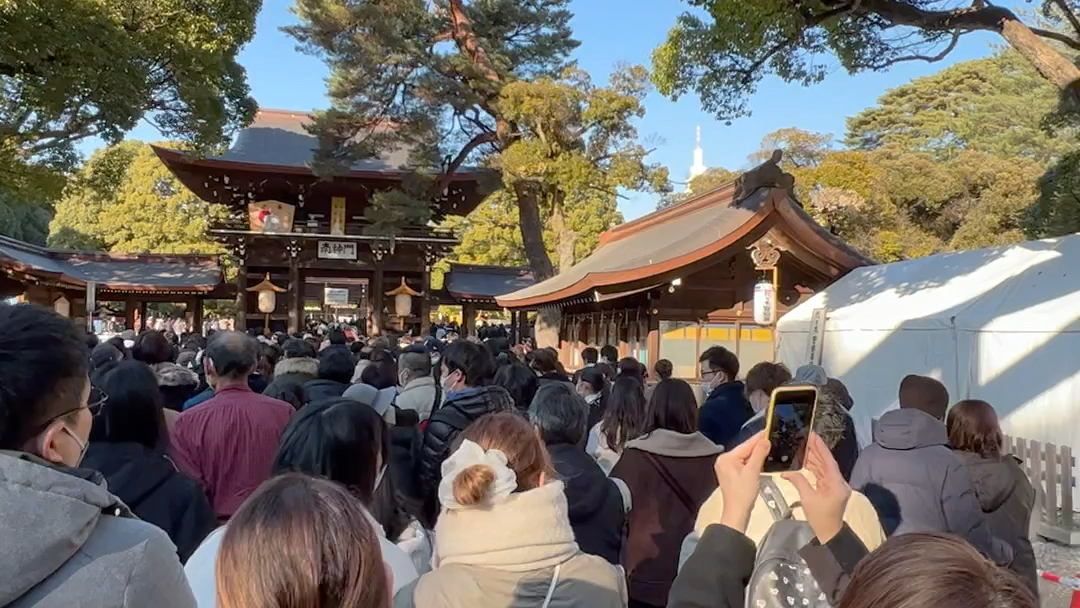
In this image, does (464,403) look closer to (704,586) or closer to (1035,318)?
(704,586)

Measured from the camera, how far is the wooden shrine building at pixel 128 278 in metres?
20.2

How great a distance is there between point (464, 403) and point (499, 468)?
168cm

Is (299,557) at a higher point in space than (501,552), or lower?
higher

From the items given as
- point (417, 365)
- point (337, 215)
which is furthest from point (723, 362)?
point (337, 215)

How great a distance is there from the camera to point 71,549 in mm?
1240

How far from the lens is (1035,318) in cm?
741

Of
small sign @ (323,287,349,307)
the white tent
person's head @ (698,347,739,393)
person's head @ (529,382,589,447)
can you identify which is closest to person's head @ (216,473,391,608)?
person's head @ (529,382,589,447)

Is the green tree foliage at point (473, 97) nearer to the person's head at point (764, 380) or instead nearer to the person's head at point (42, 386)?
the person's head at point (764, 380)

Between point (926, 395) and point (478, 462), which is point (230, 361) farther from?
point (926, 395)

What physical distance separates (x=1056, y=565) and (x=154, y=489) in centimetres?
611

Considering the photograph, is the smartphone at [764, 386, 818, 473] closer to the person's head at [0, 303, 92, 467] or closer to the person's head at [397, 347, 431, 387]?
the person's head at [0, 303, 92, 467]

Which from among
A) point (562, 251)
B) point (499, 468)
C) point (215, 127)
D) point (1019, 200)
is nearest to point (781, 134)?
point (1019, 200)

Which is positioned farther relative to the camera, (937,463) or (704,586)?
(937,463)

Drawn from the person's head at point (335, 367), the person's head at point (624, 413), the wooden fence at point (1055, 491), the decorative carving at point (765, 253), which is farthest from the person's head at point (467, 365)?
the decorative carving at point (765, 253)
